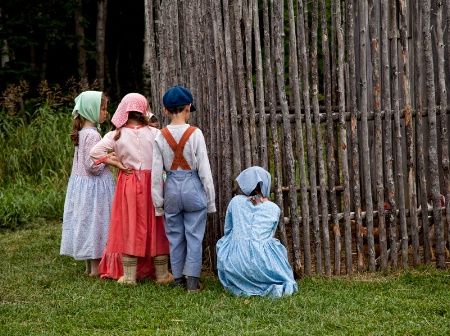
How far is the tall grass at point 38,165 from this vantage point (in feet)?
32.5

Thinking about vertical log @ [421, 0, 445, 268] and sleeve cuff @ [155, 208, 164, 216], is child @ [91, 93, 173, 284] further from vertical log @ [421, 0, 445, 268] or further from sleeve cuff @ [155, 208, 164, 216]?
vertical log @ [421, 0, 445, 268]

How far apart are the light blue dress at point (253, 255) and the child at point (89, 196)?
4.28 ft

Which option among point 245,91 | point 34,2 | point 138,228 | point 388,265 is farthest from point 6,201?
point 34,2

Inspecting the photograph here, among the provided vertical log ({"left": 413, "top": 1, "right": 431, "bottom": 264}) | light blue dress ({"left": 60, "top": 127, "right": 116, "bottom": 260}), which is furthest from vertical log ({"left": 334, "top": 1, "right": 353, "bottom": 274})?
light blue dress ({"left": 60, "top": 127, "right": 116, "bottom": 260})

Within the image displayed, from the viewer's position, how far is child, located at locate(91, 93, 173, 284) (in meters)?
6.36

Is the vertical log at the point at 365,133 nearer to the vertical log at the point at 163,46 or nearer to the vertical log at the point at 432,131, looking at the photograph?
the vertical log at the point at 432,131

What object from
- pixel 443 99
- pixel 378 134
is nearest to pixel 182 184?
pixel 378 134

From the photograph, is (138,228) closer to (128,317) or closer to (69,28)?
(128,317)

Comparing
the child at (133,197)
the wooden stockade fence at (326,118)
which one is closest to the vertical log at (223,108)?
the wooden stockade fence at (326,118)

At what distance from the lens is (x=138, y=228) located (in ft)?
20.9

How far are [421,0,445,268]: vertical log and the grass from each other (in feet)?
0.81

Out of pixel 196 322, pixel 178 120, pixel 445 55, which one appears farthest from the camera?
pixel 445 55

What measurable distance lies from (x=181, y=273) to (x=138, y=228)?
537mm

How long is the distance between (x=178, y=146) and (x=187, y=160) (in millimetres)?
131
